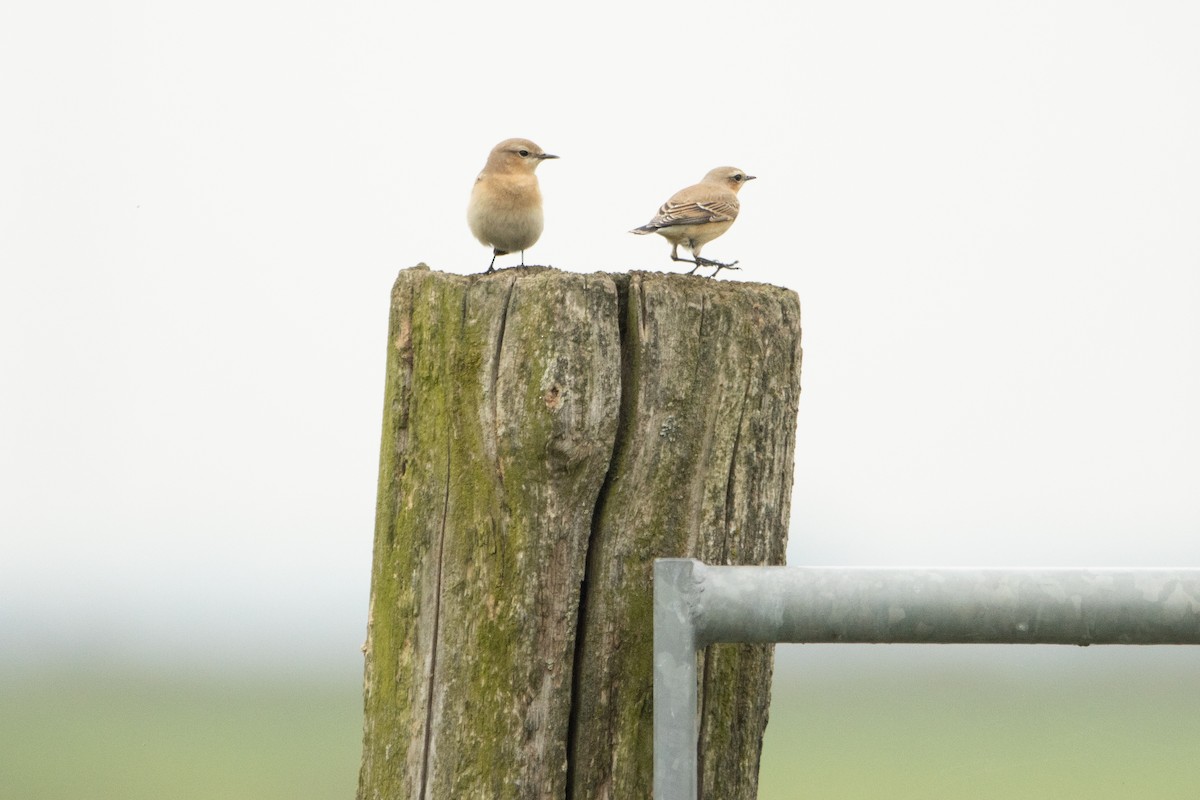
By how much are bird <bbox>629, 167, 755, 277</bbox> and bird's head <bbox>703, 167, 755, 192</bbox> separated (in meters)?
0.59

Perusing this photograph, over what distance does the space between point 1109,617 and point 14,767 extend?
26.6 metres

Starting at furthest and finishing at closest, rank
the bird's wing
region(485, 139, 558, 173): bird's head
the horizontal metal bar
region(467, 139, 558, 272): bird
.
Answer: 1. the bird's wing
2. region(485, 139, 558, 173): bird's head
3. region(467, 139, 558, 272): bird
4. the horizontal metal bar

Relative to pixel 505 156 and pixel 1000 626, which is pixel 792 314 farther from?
pixel 505 156

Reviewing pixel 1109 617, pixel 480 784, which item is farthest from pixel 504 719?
pixel 1109 617

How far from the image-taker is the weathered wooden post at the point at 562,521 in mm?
2186

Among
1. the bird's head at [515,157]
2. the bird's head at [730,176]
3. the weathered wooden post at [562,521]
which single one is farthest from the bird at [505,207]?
the weathered wooden post at [562,521]

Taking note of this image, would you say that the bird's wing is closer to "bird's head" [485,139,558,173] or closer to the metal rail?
"bird's head" [485,139,558,173]

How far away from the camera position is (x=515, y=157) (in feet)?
18.4

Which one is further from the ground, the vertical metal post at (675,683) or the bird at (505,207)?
the bird at (505,207)

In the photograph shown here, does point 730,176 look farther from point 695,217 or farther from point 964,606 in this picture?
point 964,606

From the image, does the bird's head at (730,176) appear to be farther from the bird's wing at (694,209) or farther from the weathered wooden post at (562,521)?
the weathered wooden post at (562,521)

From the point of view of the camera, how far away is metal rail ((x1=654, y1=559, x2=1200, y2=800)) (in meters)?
1.88

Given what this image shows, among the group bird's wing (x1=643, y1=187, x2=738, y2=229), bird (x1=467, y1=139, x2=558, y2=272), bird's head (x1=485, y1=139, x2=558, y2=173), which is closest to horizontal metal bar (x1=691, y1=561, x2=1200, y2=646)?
bird (x1=467, y1=139, x2=558, y2=272)

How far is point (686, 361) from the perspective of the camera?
2.29m
